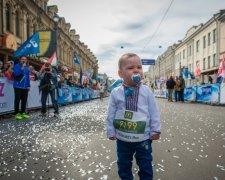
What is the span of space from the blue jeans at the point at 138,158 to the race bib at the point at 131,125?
6 centimetres

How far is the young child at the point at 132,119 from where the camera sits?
2434 millimetres

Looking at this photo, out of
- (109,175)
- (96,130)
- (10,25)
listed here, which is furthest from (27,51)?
(10,25)

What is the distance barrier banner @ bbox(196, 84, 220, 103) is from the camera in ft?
52.0

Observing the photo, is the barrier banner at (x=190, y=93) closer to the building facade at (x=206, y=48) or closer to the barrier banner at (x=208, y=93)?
the barrier banner at (x=208, y=93)

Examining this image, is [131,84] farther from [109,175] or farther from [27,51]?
[27,51]

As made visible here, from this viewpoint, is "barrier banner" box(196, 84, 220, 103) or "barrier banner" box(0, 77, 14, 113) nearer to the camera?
"barrier banner" box(0, 77, 14, 113)

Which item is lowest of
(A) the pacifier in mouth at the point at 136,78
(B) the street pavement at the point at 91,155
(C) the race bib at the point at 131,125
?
(B) the street pavement at the point at 91,155

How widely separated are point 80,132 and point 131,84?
378cm

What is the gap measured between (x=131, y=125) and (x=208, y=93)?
15.6 meters

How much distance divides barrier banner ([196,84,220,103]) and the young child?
14238 mm

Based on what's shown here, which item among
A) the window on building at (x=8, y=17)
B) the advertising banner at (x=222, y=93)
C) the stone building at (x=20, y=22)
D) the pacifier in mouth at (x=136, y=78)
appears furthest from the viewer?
the window on building at (x=8, y=17)

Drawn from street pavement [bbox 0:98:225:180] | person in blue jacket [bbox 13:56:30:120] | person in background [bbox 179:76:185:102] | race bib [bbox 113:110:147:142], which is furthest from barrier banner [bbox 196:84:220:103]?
race bib [bbox 113:110:147:142]

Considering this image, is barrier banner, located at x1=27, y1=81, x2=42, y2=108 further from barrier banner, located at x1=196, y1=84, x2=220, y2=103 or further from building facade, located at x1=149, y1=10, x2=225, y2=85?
building facade, located at x1=149, y1=10, x2=225, y2=85

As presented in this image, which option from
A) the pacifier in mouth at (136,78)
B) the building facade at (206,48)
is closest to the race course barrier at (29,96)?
the pacifier in mouth at (136,78)
